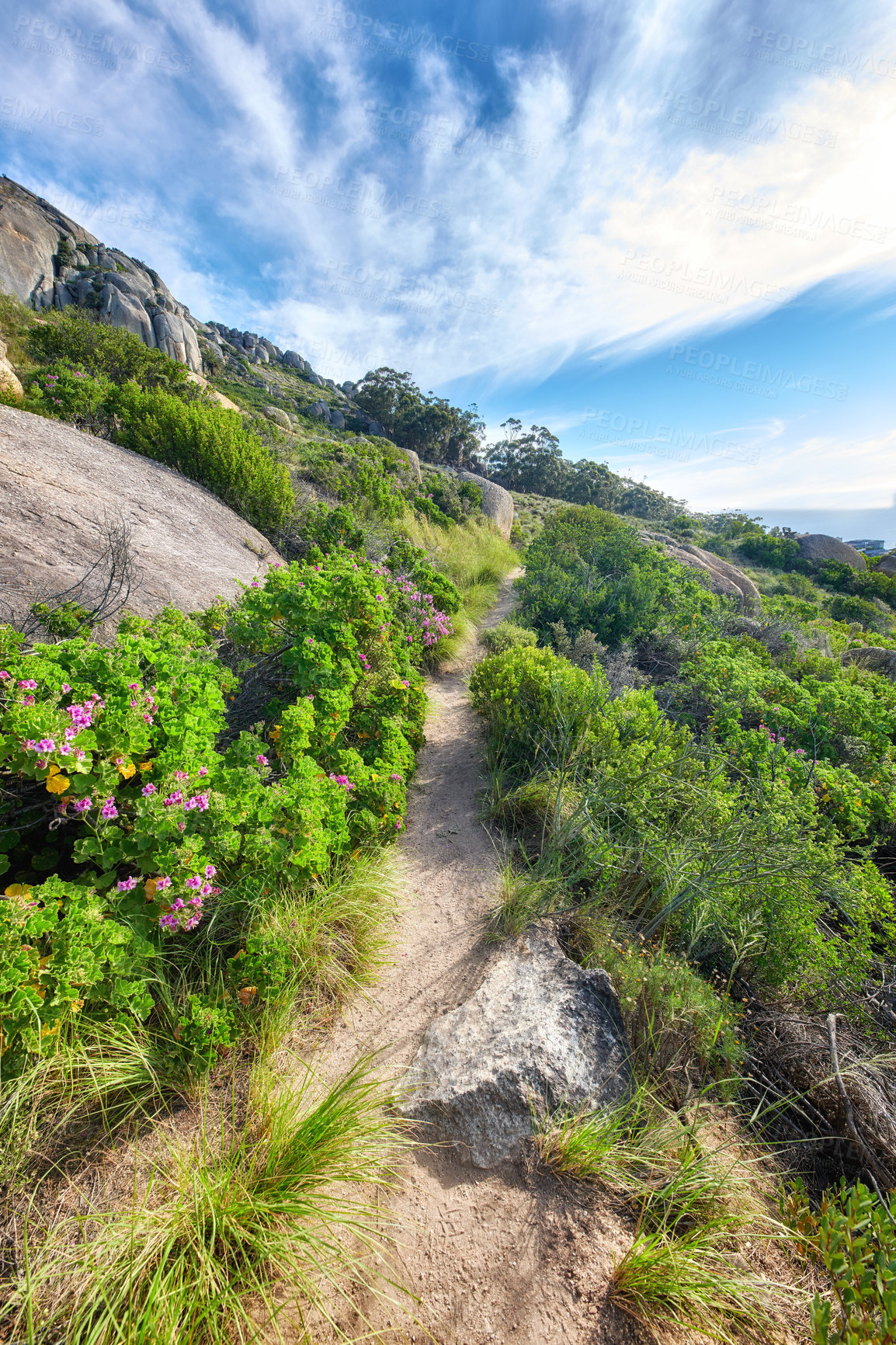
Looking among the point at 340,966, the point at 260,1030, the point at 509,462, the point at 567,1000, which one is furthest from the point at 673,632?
the point at 509,462

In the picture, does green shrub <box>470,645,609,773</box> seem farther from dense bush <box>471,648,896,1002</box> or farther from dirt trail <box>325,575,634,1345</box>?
dirt trail <box>325,575,634,1345</box>

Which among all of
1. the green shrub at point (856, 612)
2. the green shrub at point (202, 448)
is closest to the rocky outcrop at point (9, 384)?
the green shrub at point (202, 448)

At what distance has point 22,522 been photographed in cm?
363

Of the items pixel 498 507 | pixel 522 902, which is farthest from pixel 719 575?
pixel 522 902

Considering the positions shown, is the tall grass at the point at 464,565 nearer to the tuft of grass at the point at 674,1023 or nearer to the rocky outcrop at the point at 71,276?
the tuft of grass at the point at 674,1023

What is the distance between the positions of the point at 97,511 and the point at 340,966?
4.38 metres

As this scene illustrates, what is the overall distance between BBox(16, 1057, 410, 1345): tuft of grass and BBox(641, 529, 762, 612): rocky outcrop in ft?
41.2

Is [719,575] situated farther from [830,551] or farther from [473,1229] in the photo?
[473,1229]

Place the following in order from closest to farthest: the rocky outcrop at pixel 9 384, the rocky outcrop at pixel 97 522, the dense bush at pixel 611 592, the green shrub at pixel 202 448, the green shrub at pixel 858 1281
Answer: the green shrub at pixel 858 1281 → the rocky outcrop at pixel 97 522 → the rocky outcrop at pixel 9 384 → the green shrub at pixel 202 448 → the dense bush at pixel 611 592

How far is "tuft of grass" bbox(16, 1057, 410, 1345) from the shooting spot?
1340mm

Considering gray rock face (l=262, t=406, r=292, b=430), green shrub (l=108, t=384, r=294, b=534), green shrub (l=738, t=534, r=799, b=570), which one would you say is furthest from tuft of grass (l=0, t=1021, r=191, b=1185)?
green shrub (l=738, t=534, r=799, b=570)

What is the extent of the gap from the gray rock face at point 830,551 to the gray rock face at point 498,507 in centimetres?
1665

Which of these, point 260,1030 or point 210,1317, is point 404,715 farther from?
point 210,1317

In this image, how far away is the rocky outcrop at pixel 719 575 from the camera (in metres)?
12.7
